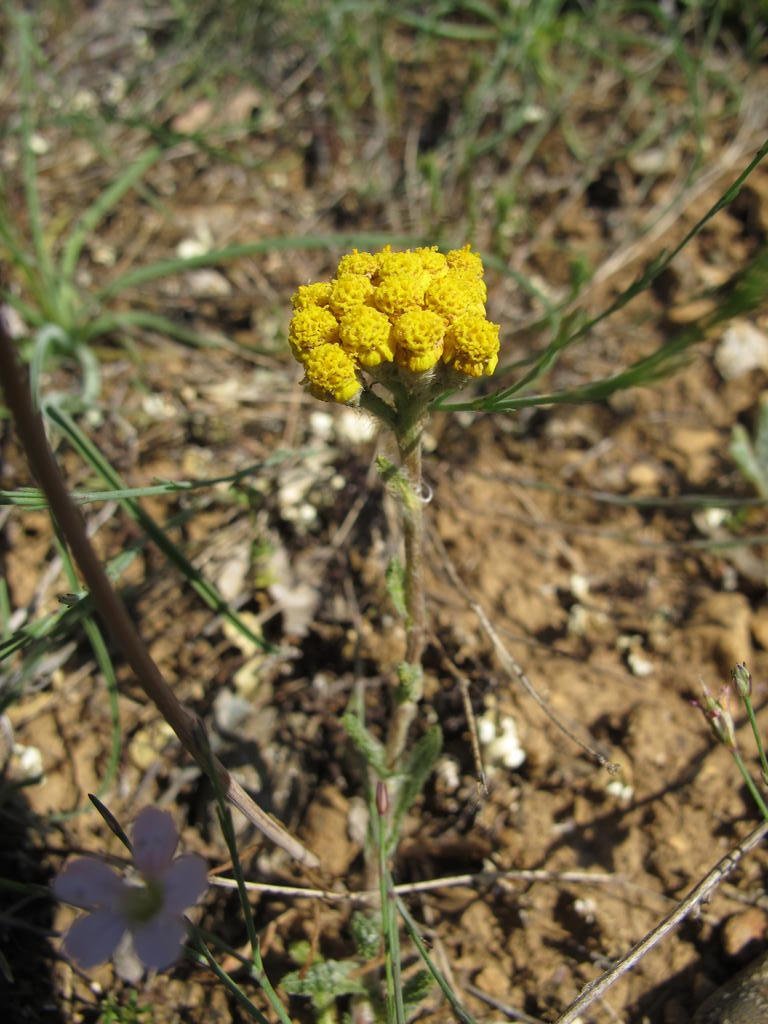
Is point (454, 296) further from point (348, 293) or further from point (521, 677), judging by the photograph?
point (521, 677)

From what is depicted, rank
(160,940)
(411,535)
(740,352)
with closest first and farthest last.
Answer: (160,940), (411,535), (740,352)

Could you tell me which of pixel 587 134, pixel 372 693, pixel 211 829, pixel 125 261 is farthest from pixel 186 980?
pixel 587 134

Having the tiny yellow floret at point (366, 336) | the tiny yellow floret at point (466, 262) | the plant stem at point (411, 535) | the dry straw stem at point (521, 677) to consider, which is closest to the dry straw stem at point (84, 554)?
the plant stem at point (411, 535)

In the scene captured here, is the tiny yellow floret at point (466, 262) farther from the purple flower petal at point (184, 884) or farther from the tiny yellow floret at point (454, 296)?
the purple flower petal at point (184, 884)

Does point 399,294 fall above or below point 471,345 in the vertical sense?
above

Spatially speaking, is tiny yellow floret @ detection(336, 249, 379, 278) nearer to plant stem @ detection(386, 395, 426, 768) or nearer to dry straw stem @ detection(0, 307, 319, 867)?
plant stem @ detection(386, 395, 426, 768)

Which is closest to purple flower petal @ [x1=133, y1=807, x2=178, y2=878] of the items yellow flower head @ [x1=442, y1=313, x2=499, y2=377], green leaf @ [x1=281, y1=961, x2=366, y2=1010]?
green leaf @ [x1=281, y1=961, x2=366, y2=1010]

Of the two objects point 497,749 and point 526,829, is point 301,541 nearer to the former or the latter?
point 497,749

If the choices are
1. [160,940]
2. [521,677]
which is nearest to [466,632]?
[521,677]
